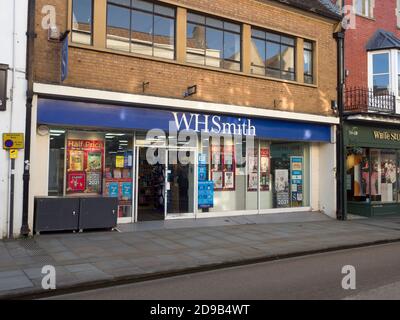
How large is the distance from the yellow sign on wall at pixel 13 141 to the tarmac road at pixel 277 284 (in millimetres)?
4891

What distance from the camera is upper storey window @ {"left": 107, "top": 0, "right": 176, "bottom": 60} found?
39.7 ft

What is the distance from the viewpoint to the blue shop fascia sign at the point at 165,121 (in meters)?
11.1

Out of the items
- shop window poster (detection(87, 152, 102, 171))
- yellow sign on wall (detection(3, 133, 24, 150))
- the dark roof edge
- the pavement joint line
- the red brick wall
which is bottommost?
the pavement joint line

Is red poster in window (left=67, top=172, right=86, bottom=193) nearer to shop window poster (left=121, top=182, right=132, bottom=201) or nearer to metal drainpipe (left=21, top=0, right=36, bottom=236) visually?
shop window poster (left=121, top=182, right=132, bottom=201)

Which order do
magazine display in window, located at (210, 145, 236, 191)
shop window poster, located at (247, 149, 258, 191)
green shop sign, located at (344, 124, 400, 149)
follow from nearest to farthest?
magazine display in window, located at (210, 145, 236, 191)
shop window poster, located at (247, 149, 258, 191)
green shop sign, located at (344, 124, 400, 149)

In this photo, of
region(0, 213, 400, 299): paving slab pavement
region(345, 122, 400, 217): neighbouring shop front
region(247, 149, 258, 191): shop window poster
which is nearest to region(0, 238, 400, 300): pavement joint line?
region(0, 213, 400, 299): paving slab pavement

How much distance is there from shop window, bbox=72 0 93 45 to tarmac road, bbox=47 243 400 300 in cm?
687

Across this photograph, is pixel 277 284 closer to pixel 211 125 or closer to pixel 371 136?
pixel 211 125

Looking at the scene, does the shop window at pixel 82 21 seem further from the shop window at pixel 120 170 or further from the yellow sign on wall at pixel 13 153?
the yellow sign on wall at pixel 13 153

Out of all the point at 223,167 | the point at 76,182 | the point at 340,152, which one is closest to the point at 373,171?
the point at 340,152

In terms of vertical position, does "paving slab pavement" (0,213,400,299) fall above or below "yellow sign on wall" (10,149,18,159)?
below

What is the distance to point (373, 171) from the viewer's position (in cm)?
1838

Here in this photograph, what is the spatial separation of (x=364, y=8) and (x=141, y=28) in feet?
33.3

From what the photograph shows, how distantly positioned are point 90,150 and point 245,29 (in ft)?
20.2
